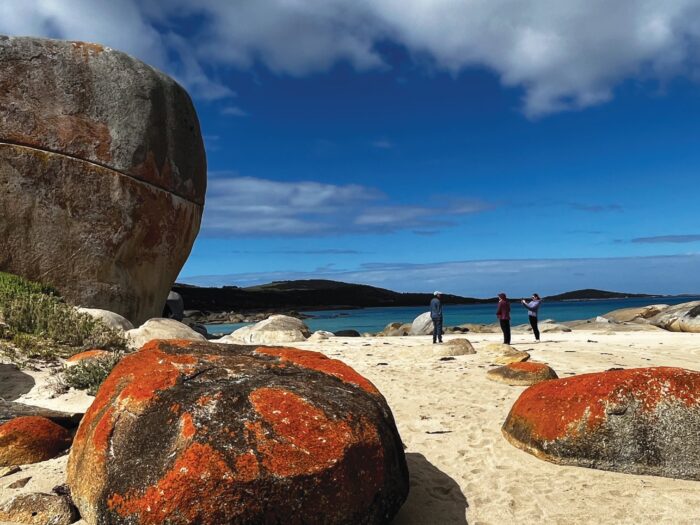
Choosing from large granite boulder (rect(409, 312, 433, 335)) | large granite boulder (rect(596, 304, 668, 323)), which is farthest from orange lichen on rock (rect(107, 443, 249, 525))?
large granite boulder (rect(596, 304, 668, 323))

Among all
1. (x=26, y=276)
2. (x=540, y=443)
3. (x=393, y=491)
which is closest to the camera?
(x=393, y=491)

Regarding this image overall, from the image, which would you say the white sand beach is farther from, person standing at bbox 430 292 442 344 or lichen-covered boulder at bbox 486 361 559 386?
person standing at bbox 430 292 442 344

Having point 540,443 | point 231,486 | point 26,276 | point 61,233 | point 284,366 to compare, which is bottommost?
point 540,443

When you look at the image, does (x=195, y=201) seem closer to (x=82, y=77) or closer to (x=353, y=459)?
(x=82, y=77)

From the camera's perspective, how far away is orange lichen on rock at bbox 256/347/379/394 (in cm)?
448

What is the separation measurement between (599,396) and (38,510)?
5066mm

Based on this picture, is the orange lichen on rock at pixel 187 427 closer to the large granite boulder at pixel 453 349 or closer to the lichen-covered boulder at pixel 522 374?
the lichen-covered boulder at pixel 522 374

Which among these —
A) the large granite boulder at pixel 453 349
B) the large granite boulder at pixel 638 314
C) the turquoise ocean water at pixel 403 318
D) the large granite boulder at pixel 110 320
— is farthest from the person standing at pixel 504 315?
the turquoise ocean water at pixel 403 318

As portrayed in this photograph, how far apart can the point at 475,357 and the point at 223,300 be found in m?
75.5

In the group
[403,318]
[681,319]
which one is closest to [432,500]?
[681,319]

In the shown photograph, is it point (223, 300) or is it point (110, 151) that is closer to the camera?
point (110, 151)

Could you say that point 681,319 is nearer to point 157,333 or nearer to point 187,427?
point 157,333

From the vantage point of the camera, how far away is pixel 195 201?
48.9 feet

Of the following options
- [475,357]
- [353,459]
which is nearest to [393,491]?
[353,459]
